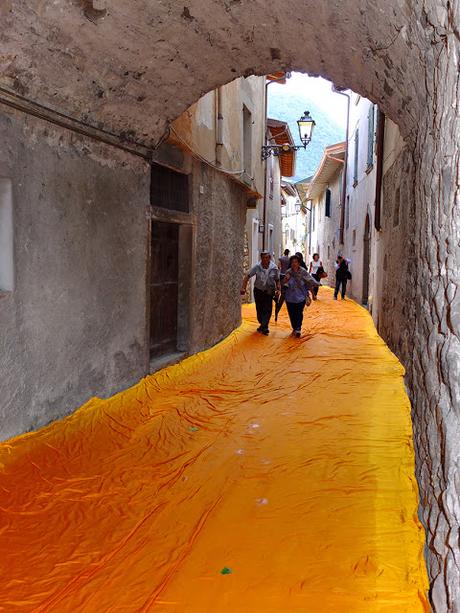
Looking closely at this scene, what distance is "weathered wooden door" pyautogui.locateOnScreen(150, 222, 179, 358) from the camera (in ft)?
24.7

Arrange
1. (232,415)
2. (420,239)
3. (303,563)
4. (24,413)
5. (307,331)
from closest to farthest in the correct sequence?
(303,563), (420,239), (24,413), (232,415), (307,331)

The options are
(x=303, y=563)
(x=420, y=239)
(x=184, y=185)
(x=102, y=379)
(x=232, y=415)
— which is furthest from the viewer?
(x=184, y=185)

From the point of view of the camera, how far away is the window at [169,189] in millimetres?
7141

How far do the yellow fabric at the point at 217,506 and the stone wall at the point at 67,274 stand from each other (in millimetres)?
352

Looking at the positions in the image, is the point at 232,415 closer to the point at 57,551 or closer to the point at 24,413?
the point at 24,413

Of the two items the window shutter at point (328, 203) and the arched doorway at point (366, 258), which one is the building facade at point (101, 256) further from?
the window shutter at point (328, 203)

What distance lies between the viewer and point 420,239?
10.4ft

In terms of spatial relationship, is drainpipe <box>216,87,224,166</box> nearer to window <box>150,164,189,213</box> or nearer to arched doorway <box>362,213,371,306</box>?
window <box>150,164,189,213</box>

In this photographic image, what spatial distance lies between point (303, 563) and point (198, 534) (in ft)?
2.11

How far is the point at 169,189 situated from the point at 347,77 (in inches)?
126

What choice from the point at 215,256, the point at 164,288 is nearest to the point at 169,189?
the point at 164,288

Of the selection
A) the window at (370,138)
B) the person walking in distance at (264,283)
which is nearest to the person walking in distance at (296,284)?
the person walking in distance at (264,283)

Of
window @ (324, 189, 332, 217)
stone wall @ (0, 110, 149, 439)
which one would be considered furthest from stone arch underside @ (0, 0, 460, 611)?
window @ (324, 189, 332, 217)

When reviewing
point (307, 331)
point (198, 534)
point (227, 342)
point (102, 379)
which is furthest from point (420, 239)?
point (307, 331)
